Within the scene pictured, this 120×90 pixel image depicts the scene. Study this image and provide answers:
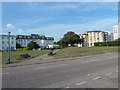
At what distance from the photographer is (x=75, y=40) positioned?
75.4m

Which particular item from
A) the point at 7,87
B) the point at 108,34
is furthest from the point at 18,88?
the point at 108,34

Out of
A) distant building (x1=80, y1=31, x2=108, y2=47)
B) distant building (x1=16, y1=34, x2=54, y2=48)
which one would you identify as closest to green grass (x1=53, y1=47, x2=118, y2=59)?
distant building (x1=16, y1=34, x2=54, y2=48)

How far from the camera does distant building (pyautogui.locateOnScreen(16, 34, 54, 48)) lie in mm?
109088

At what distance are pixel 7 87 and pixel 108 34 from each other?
144220 millimetres

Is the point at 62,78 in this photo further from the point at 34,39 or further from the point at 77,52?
the point at 34,39

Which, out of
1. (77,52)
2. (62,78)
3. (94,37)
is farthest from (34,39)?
(62,78)

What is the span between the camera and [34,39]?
118 m

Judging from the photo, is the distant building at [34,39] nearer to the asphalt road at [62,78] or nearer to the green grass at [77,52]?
the green grass at [77,52]

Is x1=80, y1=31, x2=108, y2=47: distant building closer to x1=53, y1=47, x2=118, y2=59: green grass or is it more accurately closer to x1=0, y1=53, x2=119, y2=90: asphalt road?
x1=53, y1=47, x2=118, y2=59: green grass

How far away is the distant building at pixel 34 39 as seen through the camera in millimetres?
109088

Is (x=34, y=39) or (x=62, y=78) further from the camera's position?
(x=34, y=39)

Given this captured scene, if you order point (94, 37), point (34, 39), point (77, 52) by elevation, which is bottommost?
point (77, 52)

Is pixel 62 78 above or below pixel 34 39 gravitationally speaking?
below

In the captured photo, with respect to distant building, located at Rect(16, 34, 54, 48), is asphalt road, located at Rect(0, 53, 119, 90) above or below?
below
